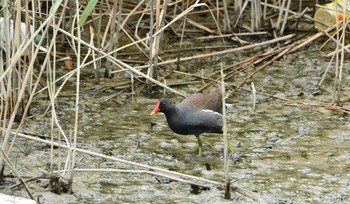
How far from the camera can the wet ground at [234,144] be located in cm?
456

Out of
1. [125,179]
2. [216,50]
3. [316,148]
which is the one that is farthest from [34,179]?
[216,50]

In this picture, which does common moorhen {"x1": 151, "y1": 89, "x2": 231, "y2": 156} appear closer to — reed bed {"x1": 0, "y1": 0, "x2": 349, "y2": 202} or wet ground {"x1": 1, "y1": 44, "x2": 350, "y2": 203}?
wet ground {"x1": 1, "y1": 44, "x2": 350, "y2": 203}

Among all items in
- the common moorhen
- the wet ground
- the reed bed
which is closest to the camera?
the wet ground

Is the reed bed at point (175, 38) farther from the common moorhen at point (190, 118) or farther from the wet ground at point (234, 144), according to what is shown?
the common moorhen at point (190, 118)

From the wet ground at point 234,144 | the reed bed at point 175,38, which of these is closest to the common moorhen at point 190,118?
the wet ground at point 234,144

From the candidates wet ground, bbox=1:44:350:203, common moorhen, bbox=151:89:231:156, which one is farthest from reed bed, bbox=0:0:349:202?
common moorhen, bbox=151:89:231:156

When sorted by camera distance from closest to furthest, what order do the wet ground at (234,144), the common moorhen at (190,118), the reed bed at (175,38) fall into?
the wet ground at (234,144) < the common moorhen at (190,118) < the reed bed at (175,38)

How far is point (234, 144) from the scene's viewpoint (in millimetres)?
5457

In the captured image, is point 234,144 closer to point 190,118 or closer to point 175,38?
point 190,118

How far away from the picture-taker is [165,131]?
5770mm

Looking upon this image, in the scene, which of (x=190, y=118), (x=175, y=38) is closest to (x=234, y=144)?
(x=190, y=118)

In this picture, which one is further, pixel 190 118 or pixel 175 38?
pixel 175 38

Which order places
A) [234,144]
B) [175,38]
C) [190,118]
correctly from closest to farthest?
[190,118], [234,144], [175,38]

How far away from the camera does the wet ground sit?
15.0 ft
